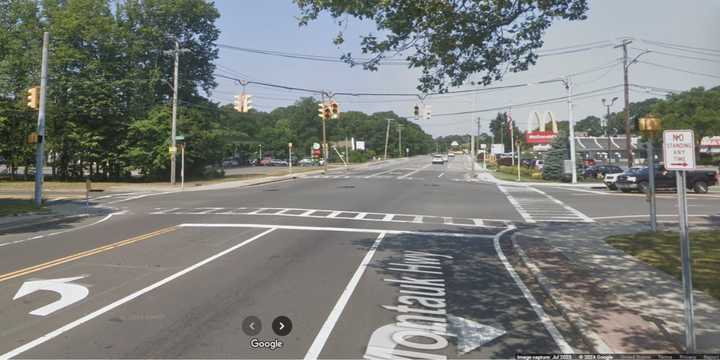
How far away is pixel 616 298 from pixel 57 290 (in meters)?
8.58

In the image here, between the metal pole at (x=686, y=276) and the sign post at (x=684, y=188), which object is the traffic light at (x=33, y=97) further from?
the metal pole at (x=686, y=276)

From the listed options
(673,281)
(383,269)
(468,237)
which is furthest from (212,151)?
(673,281)

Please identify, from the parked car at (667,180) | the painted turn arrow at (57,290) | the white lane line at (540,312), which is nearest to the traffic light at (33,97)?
the painted turn arrow at (57,290)

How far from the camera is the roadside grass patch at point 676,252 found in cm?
927

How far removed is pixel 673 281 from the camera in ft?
29.9

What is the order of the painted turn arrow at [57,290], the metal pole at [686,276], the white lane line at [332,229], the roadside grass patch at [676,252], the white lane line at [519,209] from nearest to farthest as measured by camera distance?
the metal pole at [686,276], the painted turn arrow at [57,290], the roadside grass patch at [676,252], the white lane line at [332,229], the white lane line at [519,209]

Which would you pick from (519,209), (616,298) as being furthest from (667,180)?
(616,298)

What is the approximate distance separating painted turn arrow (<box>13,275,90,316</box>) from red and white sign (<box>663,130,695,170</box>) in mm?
7938

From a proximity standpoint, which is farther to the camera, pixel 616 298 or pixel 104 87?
pixel 104 87

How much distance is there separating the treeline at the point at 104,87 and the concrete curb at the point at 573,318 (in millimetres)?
38063

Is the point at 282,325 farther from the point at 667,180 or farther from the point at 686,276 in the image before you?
the point at 667,180

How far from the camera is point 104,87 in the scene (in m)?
43.0

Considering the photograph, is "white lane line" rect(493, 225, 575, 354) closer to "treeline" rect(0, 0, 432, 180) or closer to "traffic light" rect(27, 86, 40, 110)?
"traffic light" rect(27, 86, 40, 110)

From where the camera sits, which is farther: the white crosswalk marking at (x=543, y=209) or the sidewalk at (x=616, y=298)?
the white crosswalk marking at (x=543, y=209)
